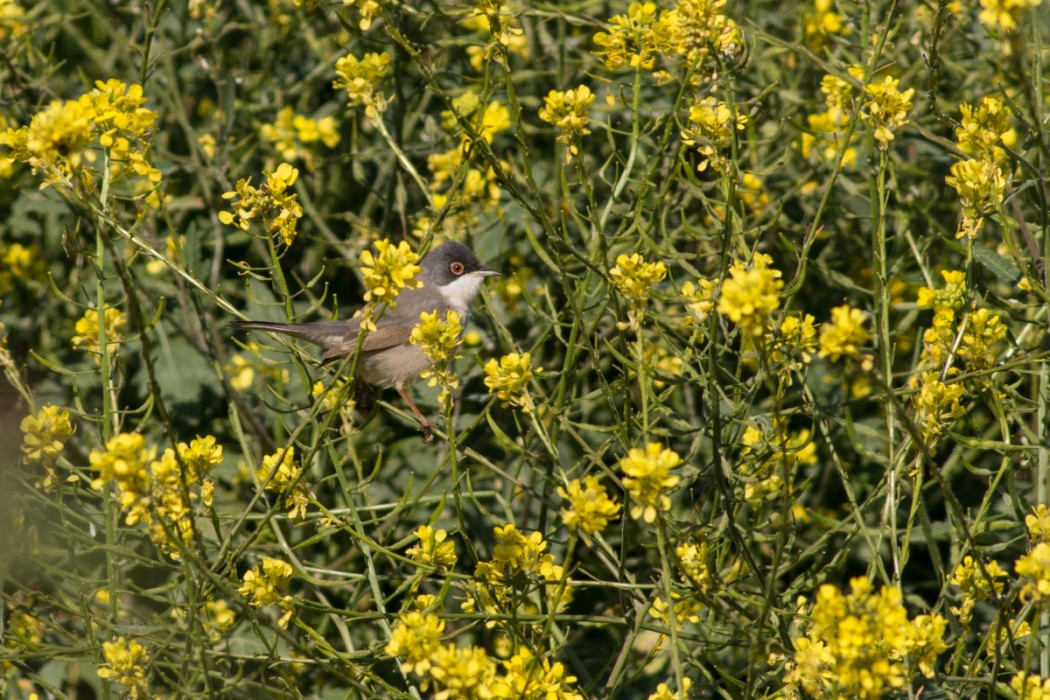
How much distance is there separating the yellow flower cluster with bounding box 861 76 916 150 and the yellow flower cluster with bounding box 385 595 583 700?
4.77ft

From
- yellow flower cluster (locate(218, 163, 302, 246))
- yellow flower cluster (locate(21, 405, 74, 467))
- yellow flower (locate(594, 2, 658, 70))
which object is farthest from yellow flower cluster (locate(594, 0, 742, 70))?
yellow flower cluster (locate(21, 405, 74, 467))

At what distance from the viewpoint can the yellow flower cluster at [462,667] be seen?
7.06ft

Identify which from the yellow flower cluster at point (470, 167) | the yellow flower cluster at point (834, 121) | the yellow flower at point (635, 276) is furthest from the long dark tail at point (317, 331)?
the yellow flower cluster at point (834, 121)

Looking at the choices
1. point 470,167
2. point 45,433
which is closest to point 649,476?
point 45,433

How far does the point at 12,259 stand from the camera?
480cm

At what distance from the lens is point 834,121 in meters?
4.00

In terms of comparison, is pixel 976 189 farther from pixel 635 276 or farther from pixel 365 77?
pixel 365 77

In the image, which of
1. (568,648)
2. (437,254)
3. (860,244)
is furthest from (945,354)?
(437,254)

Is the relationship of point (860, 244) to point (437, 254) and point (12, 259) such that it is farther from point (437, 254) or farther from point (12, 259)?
point (12, 259)

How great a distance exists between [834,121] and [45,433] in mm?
2696

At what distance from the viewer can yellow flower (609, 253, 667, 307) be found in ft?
8.43

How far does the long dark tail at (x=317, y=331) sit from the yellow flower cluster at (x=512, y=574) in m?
1.32

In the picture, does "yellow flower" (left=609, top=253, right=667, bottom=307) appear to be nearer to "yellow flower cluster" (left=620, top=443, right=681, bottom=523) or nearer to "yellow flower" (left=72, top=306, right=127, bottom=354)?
"yellow flower cluster" (left=620, top=443, right=681, bottom=523)

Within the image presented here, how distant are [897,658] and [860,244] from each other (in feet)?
7.72
